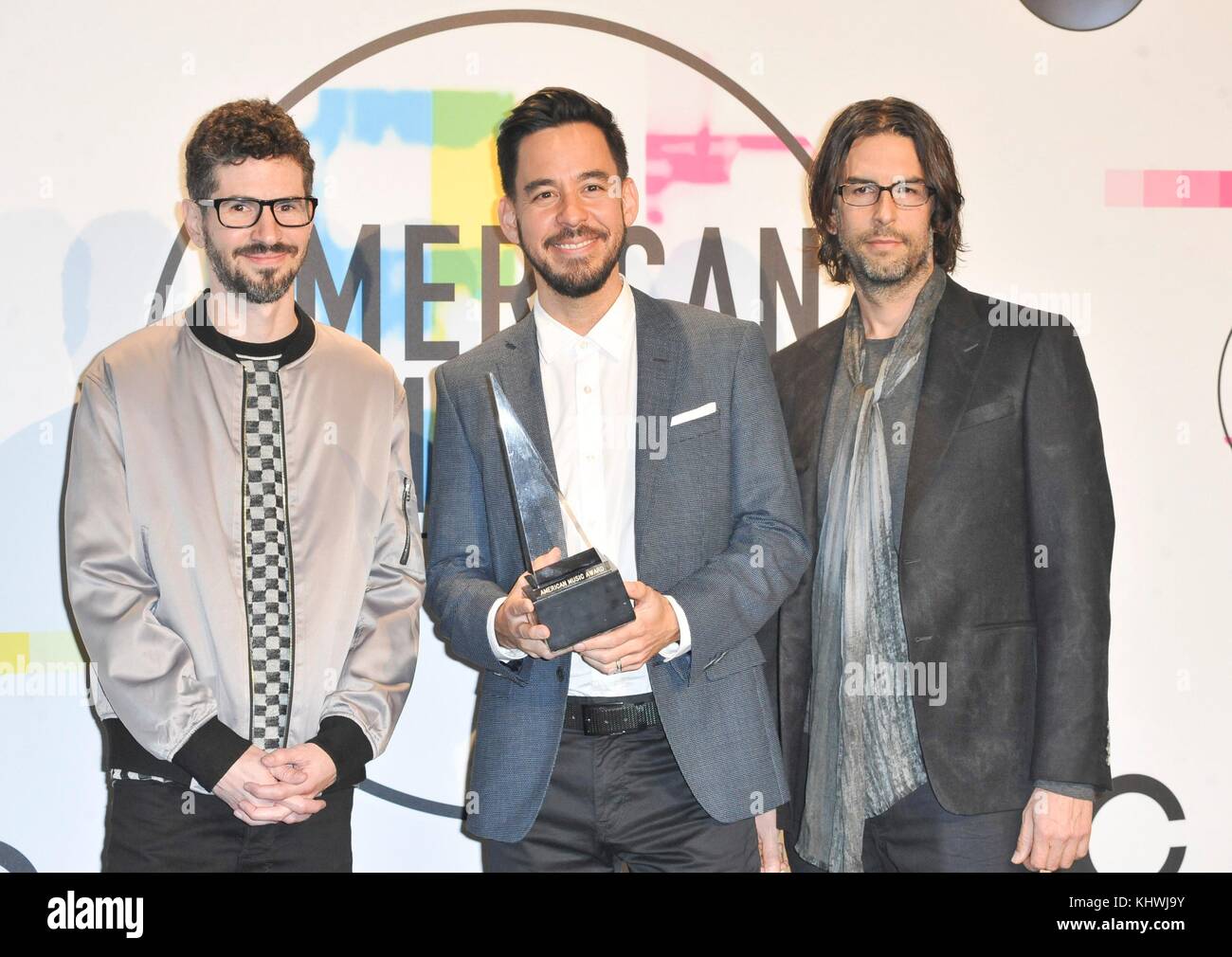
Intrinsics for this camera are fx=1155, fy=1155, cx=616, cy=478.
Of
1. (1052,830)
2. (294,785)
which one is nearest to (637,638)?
(294,785)

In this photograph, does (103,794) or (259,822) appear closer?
(259,822)

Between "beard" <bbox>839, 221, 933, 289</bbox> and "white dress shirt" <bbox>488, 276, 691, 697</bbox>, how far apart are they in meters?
0.55

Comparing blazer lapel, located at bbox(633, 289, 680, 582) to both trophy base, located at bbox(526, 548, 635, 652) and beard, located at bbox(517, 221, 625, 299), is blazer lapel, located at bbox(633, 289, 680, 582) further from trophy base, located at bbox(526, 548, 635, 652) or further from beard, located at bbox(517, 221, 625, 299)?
trophy base, located at bbox(526, 548, 635, 652)

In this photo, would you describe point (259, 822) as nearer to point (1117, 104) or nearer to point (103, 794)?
point (103, 794)

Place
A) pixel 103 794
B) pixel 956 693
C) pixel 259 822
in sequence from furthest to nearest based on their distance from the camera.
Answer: pixel 103 794 → pixel 956 693 → pixel 259 822

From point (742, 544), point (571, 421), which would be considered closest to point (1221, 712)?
point (742, 544)

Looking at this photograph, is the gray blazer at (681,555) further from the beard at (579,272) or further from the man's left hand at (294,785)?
the man's left hand at (294,785)

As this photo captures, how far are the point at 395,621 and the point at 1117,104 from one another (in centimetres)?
269

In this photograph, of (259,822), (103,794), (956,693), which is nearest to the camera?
(259,822)

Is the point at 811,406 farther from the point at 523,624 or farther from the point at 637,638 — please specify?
Result: the point at 523,624

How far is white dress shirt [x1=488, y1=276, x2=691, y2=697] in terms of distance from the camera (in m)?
2.40

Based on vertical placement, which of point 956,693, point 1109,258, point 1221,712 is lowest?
point 1221,712

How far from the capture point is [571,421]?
8.14 feet

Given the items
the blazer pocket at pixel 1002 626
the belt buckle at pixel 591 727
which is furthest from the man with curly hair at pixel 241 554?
the blazer pocket at pixel 1002 626
